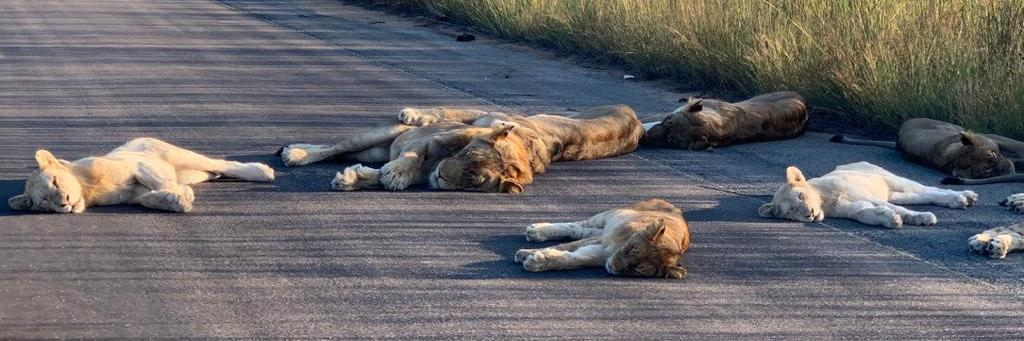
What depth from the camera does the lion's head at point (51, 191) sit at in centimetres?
773

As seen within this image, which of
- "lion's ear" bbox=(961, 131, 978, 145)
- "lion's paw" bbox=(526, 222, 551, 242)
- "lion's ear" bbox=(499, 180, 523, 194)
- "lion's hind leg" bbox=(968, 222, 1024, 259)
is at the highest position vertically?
"lion's ear" bbox=(961, 131, 978, 145)

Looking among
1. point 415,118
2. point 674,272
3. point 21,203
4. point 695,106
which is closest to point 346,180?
point 415,118

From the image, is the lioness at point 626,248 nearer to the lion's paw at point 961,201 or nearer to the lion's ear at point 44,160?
the lion's paw at point 961,201

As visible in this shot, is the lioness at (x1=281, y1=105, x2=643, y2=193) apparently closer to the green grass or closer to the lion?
the lion

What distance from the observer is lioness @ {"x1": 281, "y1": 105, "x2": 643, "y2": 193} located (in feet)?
28.2

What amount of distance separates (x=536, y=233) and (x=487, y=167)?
A: 4.19 feet

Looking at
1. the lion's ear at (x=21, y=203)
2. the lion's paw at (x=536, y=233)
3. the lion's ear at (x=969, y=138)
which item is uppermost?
the lion's ear at (x=969, y=138)

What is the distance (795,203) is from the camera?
816cm

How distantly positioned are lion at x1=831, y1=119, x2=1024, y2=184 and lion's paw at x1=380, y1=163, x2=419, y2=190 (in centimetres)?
323

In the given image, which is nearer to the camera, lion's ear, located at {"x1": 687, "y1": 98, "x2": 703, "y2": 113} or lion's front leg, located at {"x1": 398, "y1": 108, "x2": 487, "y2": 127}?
lion's front leg, located at {"x1": 398, "y1": 108, "x2": 487, "y2": 127}

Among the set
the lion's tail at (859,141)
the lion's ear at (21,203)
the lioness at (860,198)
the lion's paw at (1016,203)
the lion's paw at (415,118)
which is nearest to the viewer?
the lion's ear at (21,203)

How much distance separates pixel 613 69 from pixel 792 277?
8147 mm

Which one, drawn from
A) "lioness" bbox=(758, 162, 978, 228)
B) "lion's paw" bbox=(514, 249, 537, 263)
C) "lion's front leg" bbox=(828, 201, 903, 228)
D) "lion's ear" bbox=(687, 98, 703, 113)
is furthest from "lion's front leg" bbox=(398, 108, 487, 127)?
"lion's paw" bbox=(514, 249, 537, 263)

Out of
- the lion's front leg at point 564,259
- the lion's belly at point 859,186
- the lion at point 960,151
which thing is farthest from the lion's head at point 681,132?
the lion's front leg at point 564,259
